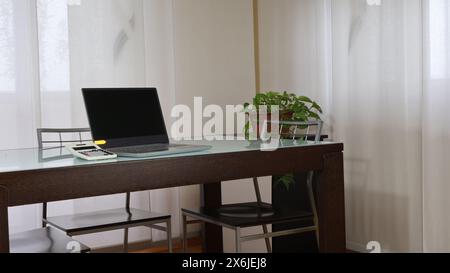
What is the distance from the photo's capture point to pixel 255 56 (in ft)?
14.4

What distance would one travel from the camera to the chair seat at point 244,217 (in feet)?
8.01

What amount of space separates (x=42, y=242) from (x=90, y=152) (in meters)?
0.64

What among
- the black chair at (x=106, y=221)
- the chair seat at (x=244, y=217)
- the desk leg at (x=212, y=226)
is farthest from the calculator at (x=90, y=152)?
the desk leg at (x=212, y=226)

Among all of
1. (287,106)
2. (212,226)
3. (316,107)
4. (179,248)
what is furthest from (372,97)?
(179,248)

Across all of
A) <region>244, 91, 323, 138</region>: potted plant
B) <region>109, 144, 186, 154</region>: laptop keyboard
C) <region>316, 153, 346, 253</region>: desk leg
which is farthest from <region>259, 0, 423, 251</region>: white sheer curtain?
<region>109, 144, 186, 154</region>: laptop keyboard

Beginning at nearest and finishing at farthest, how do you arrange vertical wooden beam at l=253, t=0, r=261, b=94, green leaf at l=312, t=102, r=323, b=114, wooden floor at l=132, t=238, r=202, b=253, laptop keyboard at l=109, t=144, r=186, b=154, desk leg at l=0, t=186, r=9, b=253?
desk leg at l=0, t=186, r=9, b=253 → laptop keyboard at l=109, t=144, r=186, b=154 → green leaf at l=312, t=102, r=323, b=114 → wooden floor at l=132, t=238, r=202, b=253 → vertical wooden beam at l=253, t=0, r=261, b=94

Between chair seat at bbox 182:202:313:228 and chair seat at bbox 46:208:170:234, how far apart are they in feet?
0.54

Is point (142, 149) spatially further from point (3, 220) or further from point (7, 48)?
point (7, 48)

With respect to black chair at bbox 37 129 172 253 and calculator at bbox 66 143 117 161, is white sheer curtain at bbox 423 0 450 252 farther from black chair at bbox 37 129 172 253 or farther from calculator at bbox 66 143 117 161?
calculator at bbox 66 143 117 161

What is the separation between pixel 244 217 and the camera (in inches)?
99.7

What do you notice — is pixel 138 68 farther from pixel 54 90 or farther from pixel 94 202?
pixel 94 202

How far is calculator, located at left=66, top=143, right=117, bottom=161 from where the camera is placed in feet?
5.89

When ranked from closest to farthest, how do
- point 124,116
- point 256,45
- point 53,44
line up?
point 124,116
point 53,44
point 256,45
